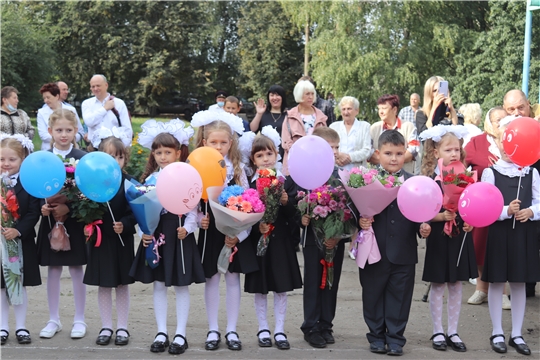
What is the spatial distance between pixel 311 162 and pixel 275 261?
2.65 ft

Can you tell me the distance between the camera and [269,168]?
15.8 feet

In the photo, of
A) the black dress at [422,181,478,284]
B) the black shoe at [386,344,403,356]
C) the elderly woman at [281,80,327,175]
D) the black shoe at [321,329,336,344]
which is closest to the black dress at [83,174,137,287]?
the black shoe at [321,329,336,344]

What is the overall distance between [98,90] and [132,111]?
35.1 metres

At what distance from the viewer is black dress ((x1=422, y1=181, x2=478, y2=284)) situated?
4812 millimetres

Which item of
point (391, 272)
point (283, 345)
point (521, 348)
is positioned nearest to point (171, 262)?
point (283, 345)

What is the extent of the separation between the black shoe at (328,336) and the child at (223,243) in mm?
639

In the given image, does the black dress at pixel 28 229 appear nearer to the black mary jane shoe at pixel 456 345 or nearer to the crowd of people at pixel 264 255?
the crowd of people at pixel 264 255

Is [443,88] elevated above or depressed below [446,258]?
above

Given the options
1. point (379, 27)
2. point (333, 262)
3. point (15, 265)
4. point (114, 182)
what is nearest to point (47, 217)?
point (15, 265)

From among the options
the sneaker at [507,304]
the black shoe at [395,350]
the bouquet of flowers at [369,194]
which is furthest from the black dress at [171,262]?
the sneaker at [507,304]

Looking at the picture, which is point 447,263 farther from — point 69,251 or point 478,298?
point 69,251

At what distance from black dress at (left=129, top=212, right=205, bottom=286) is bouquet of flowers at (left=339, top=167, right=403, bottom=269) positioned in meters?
1.17

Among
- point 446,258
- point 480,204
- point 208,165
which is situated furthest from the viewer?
point 446,258

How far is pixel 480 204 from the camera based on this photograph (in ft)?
14.8
